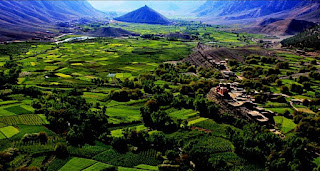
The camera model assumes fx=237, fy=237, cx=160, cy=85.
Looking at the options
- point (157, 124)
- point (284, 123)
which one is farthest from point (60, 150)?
point (284, 123)

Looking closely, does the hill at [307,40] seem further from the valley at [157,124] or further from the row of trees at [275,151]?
the row of trees at [275,151]

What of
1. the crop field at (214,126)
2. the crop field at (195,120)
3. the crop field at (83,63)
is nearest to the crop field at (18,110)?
the crop field at (83,63)

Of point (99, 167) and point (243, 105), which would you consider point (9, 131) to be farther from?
point (243, 105)

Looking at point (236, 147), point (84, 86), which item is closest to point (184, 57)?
point (84, 86)

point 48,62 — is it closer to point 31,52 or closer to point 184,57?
point 31,52

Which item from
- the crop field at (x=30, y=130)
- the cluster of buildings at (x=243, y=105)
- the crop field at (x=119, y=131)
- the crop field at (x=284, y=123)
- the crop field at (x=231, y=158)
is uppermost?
the cluster of buildings at (x=243, y=105)

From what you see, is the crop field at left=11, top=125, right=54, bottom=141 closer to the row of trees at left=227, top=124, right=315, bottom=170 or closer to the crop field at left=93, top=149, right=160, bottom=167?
the crop field at left=93, top=149, right=160, bottom=167
